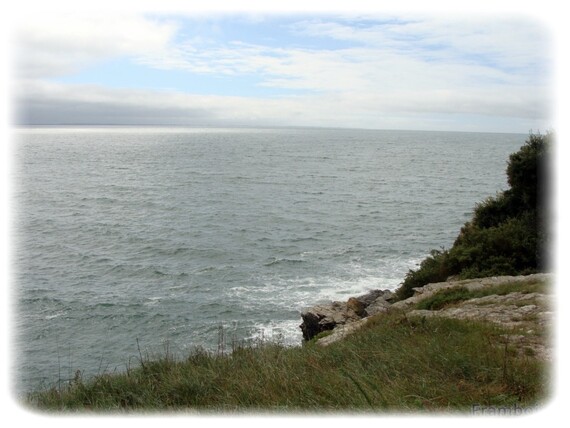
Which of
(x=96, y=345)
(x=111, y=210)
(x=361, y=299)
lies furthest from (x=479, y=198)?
(x=96, y=345)

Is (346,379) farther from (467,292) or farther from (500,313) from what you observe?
(467,292)

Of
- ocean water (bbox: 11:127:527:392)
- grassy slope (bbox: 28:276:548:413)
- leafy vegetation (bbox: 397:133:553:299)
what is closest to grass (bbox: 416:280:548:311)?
leafy vegetation (bbox: 397:133:553:299)

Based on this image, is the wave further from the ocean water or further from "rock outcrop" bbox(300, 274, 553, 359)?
"rock outcrop" bbox(300, 274, 553, 359)

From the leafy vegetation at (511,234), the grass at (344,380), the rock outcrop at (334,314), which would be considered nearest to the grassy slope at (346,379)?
the grass at (344,380)

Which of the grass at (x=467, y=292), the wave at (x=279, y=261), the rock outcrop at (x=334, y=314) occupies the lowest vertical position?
the wave at (x=279, y=261)

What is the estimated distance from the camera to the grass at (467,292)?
1295 centimetres

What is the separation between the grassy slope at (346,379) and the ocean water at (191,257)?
179cm

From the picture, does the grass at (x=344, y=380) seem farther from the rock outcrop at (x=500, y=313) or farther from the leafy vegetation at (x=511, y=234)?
the leafy vegetation at (x=511, y=234)

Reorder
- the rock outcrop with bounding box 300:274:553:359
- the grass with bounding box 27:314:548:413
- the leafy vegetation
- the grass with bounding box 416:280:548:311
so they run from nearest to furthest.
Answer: the grass with bounding box 27:314:548:413
the rock outcrop with bounding box 300:274:553:359
the grass with bounding box 416:280:548:311
the leafy vegetation

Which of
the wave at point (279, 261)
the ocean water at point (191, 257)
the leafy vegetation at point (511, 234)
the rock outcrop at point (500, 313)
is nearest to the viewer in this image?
the rock outcrop at point (500, 313)

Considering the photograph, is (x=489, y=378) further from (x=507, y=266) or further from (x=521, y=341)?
(x=507, y=266)

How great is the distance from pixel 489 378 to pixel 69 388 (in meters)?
7.19

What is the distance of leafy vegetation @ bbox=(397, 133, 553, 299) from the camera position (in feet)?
58.5

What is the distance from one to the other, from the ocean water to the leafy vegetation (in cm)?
687
